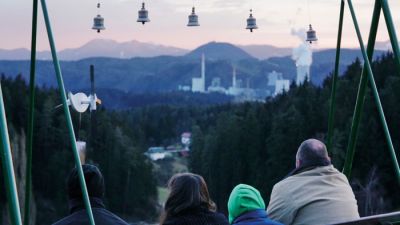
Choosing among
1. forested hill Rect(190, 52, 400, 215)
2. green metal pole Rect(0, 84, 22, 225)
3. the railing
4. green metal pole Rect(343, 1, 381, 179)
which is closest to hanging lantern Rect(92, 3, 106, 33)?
green metal pole Rect(343, 1, 381, 179)

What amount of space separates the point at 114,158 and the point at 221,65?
89.6 m

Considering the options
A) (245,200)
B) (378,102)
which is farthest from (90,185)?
(378,102)

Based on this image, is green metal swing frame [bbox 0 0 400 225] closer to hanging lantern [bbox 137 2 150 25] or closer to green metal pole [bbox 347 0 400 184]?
green metal pole [bbox 347 0 400 184]

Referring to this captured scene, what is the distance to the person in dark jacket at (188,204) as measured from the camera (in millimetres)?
3586

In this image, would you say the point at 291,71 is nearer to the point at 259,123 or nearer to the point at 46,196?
the point at 259,123

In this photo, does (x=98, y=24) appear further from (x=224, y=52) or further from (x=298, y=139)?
(x=224, y=52)

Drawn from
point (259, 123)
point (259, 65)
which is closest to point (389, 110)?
point (259, 123)

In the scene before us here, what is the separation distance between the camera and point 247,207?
3.70 metres

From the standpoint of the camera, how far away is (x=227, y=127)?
57594 mm

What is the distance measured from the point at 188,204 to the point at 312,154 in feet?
3.24

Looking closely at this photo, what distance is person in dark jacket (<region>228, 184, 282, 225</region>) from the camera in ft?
12.1

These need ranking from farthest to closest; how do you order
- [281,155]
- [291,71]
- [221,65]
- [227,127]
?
[221,65] → [291,71] → [227,127] → [281,155]

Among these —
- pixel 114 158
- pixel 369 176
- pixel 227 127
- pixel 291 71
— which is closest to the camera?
pixel 369 176

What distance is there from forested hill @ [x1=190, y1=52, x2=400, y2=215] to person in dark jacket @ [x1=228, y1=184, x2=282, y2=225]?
32716mm
